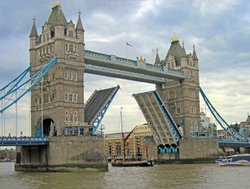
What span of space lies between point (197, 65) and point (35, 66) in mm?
31729

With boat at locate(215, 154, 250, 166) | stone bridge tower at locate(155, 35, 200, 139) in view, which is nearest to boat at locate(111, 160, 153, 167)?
boat at locate(215, 154, 250, 166)

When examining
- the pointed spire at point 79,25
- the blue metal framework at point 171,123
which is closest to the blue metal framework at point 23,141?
the pointed spire at point 79,25

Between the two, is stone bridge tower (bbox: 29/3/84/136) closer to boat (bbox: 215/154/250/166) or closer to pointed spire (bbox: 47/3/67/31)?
pointed spire (bbox: 47/3/67/31)

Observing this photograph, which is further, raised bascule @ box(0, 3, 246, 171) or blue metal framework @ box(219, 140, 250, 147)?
blue metal framework @ box(219, 140, 250, 147)

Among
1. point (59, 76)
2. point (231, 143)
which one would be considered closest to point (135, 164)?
point (59, 76)

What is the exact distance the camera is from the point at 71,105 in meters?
55.7

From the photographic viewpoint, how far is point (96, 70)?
60062 mm

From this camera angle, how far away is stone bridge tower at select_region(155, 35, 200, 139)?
75.3 metres

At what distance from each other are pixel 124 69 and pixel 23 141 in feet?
67.9

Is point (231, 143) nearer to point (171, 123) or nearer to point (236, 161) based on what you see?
point (171, 123)

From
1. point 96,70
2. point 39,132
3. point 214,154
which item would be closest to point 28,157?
point 39,132

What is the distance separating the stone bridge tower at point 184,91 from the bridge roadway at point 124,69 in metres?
2.60

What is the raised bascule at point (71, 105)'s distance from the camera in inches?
1978

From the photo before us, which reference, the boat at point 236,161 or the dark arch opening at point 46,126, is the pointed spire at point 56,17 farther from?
the boat at point 236,161
